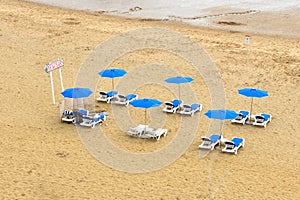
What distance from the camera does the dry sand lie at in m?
14.4

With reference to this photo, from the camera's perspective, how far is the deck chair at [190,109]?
19297mm

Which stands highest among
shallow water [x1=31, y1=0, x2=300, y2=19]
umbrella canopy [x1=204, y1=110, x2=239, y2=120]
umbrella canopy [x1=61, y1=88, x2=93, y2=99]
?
shallow water [x1=31, y1=0, x2=300, y2=19]

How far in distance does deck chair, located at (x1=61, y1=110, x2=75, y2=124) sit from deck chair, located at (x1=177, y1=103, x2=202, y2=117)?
3.97 m

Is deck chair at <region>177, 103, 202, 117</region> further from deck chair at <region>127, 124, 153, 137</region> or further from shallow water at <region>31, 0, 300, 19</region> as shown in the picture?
shallow water at <region>31, 0, 300, 19</region>

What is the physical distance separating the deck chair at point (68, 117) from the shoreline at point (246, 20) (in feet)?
52.6

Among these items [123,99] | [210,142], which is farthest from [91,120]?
[210,142]

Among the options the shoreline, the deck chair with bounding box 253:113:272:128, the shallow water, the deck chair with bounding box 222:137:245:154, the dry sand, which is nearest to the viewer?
the dry sand

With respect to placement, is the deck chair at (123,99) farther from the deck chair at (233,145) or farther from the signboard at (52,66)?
the deck chair at (233,145)

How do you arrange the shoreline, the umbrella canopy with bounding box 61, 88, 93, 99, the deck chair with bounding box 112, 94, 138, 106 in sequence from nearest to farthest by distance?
1. the umbrella canopy with bounding box 61, 88, 93, 99
2. the deck chair with bounding box 112, 94, 138, 106
3. the shoreline

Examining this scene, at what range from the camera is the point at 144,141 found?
56.9 feet

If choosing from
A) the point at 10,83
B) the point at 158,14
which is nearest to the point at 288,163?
the point at 10,83

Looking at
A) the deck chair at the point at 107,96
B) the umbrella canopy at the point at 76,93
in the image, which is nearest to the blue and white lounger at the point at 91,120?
the umbrella canopy at the point at 76,93

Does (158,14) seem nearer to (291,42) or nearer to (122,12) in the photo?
(122,12)

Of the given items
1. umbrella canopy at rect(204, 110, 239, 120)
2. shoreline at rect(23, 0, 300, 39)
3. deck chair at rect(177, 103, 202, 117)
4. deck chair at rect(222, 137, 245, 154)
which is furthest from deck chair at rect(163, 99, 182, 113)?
shoreline at rect(23, 0, 300, 39)
